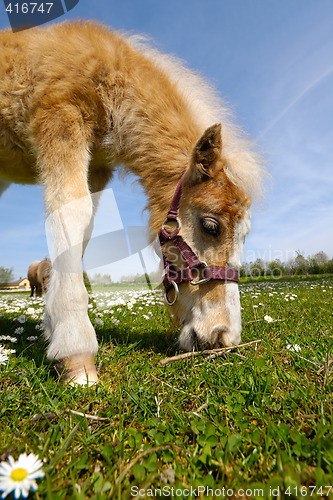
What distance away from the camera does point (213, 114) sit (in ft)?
13.1

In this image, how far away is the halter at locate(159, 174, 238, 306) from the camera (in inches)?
117

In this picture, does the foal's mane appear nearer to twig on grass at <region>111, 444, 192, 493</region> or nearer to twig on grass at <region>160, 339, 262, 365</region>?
twig on grass at <region>160, 339, 262, 365</region>

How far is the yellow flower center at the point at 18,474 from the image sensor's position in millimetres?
1102

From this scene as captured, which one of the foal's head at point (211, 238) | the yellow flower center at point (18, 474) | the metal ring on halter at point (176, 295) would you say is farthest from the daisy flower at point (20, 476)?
the metal ring on halter at point (176, 295)

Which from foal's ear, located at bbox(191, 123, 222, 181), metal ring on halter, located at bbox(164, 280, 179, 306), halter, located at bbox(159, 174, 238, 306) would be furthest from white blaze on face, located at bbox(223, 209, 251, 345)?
foal's ear, located at bbox(191, 123, 222, 181)

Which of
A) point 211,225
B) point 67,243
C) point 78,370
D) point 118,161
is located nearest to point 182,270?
point 211,225

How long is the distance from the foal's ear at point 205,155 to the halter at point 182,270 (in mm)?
204

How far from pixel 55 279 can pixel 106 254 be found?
1.67 m

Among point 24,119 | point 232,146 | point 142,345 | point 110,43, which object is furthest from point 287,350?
point 110,43

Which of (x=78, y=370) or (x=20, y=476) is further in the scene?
(x=78, y=370)

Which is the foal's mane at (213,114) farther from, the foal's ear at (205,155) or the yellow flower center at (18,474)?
the yellow flower center at (18,474)

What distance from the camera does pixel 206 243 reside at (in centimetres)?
315

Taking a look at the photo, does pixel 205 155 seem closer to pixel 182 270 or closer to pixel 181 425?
pixel 182 270

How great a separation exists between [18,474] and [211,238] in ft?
8.08
